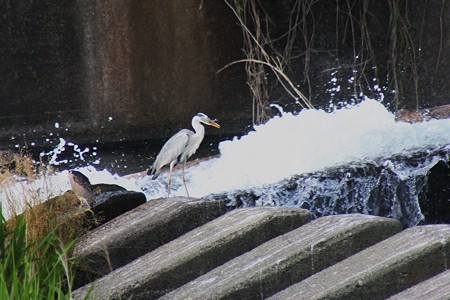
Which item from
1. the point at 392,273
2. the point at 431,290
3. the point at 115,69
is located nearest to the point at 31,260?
the point at 392,273

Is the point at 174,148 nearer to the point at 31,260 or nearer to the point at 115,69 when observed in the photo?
the point at 115,69

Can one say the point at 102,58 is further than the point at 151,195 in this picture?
Yes

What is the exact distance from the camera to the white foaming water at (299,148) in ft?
21.6

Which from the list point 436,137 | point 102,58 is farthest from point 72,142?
point 436,137

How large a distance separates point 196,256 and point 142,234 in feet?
1.82

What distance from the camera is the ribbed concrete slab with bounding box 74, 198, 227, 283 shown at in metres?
5.07

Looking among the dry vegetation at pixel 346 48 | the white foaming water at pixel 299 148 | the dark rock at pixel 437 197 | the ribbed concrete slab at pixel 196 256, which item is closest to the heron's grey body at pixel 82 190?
the white foaming water at pixel 299 148

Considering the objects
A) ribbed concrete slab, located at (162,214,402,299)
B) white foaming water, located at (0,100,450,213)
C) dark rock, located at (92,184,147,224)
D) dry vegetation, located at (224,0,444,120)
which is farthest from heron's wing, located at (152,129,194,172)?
ribbed concrete slab, located at (162,214,402,299)

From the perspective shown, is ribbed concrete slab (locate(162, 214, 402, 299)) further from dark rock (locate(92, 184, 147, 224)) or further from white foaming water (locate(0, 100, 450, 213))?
white foaming water (locate(0, 100, 450, 213))

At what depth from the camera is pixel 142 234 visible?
203 inches

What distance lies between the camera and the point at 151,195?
7016 millimetres

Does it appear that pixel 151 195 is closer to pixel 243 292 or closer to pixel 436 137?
pixel 436 137

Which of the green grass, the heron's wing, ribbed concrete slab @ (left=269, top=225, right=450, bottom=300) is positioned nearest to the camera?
ribbed concrete slab @ (left=269, top=225, right=450, bottom=300)

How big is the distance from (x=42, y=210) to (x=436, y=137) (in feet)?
8.26
